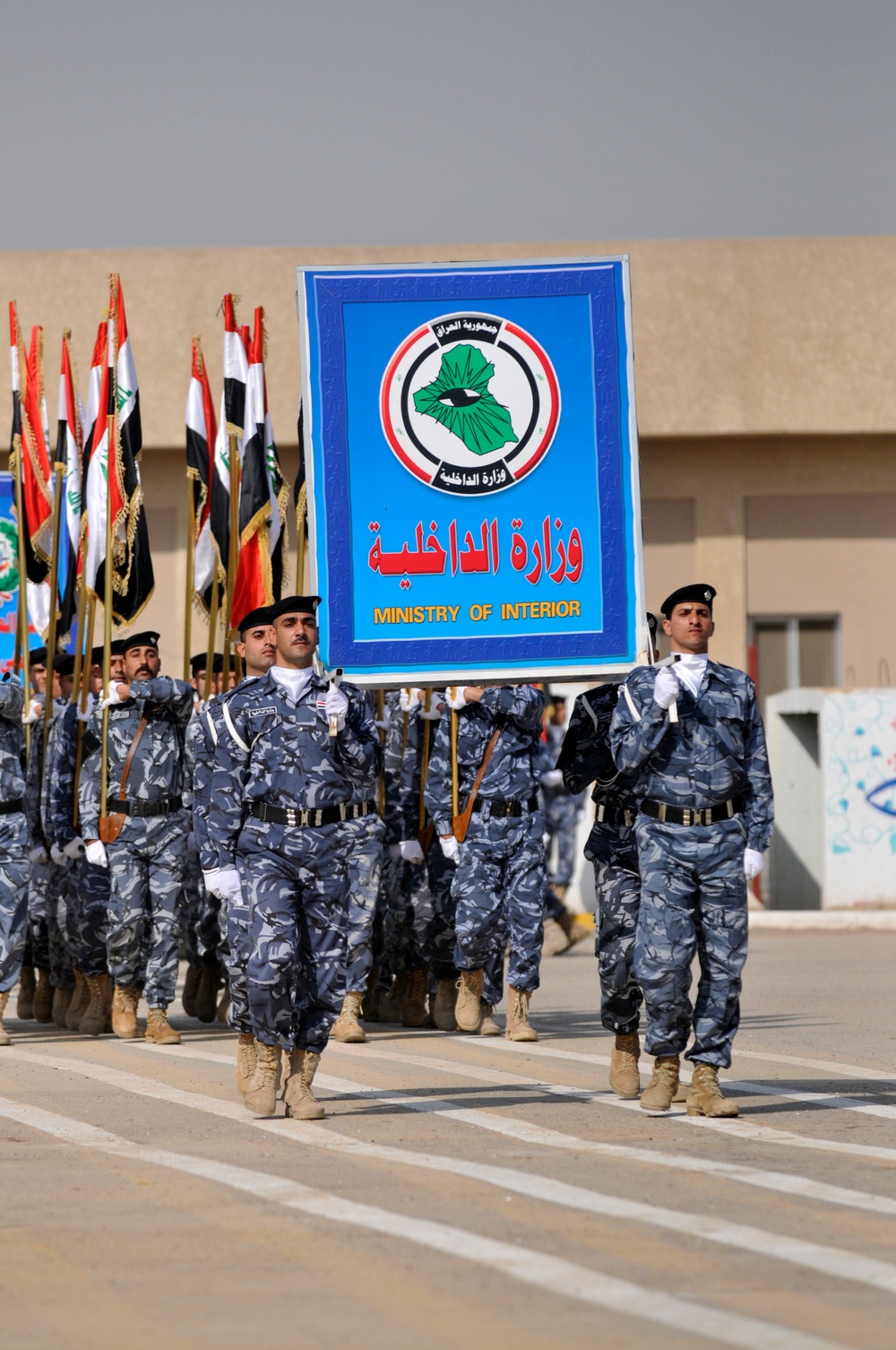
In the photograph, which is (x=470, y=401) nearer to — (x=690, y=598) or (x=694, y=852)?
(x=690, y=598)

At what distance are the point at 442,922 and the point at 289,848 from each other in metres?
3.96

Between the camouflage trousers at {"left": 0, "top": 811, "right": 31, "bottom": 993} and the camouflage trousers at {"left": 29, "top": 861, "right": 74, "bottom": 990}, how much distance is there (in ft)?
2.94

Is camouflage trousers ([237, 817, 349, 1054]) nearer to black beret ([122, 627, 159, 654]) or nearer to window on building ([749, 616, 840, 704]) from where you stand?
black beret ([122, 627, 159, 654])

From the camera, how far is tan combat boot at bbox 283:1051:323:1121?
852cm

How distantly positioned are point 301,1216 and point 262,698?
9.25ft

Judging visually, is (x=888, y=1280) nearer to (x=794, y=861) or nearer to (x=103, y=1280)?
(x=103, y=1280)

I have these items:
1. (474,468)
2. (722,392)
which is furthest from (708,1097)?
(722,392)

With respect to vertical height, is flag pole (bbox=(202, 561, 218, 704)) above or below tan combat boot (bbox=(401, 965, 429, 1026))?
above

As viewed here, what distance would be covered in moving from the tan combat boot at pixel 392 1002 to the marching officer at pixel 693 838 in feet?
13.7

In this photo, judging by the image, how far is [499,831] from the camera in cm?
1178

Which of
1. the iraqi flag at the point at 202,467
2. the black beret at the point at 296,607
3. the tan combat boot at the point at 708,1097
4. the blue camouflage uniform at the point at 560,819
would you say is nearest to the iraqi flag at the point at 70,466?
the iraqi flag at the point at 202,467

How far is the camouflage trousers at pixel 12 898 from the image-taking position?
11859 mm

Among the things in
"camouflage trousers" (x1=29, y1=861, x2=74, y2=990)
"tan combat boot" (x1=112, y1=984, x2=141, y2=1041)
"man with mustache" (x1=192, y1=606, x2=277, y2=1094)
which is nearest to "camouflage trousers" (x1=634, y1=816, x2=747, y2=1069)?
"man with mustache" (x1=192, y1=606, x2=277, y2=1094)

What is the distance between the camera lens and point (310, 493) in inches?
374
